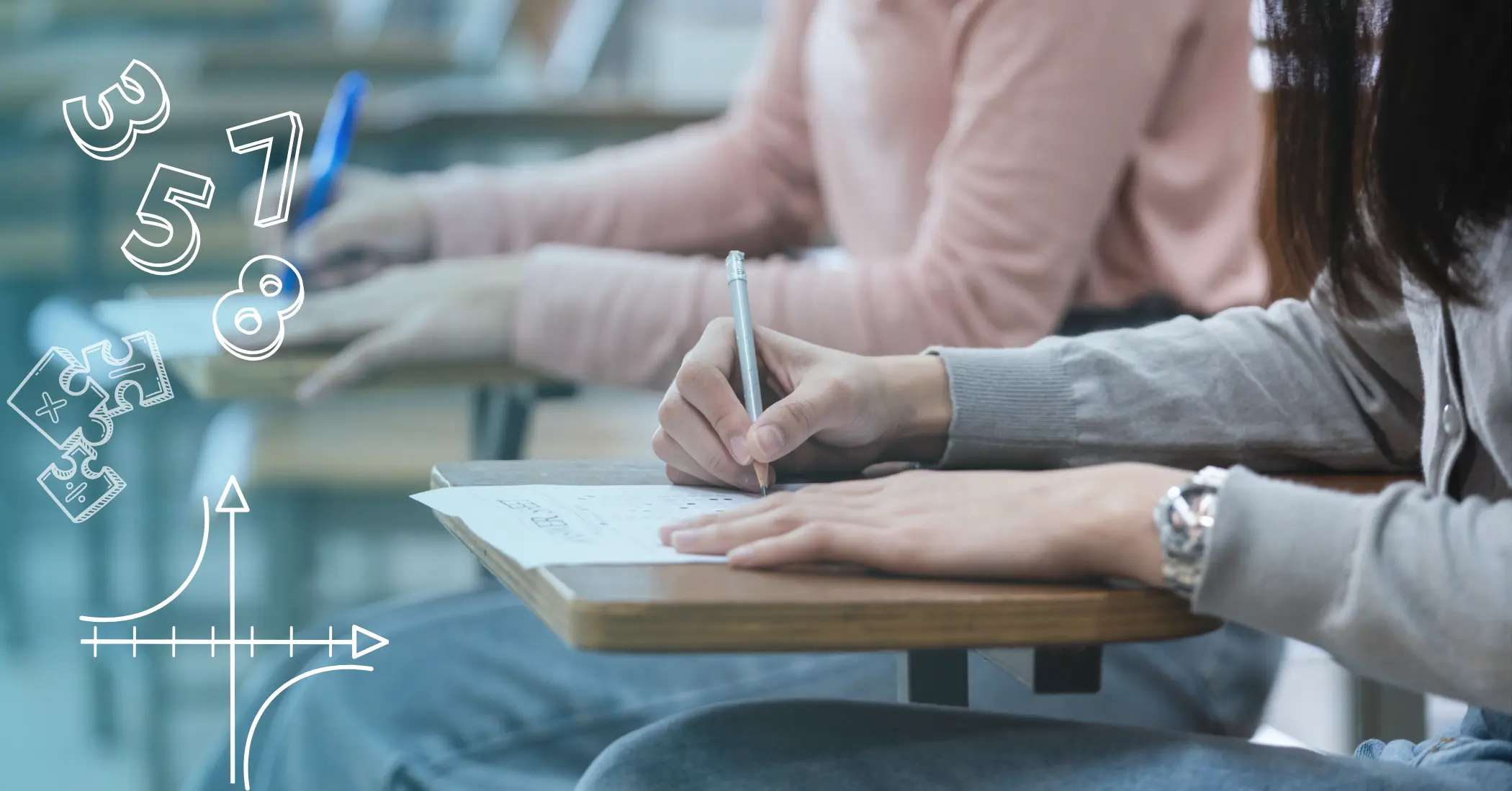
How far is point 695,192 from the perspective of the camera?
59.8 inches

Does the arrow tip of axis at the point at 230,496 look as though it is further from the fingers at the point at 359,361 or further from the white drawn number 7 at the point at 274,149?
the white drawn number 7 at the point at 274,149

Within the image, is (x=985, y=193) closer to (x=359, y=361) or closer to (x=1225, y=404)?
(x=1225, y=404)

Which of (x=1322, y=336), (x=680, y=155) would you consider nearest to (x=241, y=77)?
(x=680, y=155)

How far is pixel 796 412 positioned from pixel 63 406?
0.46m

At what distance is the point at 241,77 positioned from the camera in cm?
322

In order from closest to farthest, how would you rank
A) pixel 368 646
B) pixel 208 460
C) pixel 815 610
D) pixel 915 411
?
pixel 815 610, pixel 915 411, pixel 368 646, pixel 208 460

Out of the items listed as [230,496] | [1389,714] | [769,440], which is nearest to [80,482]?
[230,496]

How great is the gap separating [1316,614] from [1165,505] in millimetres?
64

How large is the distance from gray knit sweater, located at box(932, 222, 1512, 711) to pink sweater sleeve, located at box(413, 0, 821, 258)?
74 cm

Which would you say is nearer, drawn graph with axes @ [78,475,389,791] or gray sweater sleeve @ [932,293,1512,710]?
gray sweater sleeve @ [932,293,1512,710]

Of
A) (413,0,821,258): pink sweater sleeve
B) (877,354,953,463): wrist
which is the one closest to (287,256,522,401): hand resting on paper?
(413,0,821,258): pink sweater sleeve

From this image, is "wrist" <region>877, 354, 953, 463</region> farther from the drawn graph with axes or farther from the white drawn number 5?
the white drawn number 5

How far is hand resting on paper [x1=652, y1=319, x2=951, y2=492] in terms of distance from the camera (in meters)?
0.67

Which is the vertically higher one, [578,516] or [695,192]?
[695,192]
